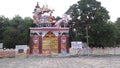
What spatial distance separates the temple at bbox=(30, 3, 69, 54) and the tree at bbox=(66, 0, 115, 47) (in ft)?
39.1

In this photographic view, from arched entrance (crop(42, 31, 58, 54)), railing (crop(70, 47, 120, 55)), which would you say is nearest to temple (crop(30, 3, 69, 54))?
arched entrance (crop(42, 31, 58, 54))

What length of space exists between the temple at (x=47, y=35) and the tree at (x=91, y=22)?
39.1 ft

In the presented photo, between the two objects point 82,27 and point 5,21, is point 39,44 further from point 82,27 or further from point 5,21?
point 5,21

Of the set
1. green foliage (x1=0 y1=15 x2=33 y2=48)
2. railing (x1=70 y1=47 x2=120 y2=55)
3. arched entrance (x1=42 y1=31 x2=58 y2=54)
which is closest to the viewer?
railing (x1=70 y1=47 x2=120 y2=55)

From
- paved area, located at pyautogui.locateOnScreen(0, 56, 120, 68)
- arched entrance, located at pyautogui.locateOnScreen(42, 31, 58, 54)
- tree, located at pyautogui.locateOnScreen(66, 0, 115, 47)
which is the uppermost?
tree, located at pyautogui.locateOnScreen(66, 0, 115, 47)

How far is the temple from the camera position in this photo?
39.1 metres

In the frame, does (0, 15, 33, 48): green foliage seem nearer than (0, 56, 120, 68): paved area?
No

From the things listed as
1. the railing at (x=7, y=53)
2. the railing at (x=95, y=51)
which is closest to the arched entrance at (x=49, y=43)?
the railing at (x=95, y=51)

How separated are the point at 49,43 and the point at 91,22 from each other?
16055 millimetres

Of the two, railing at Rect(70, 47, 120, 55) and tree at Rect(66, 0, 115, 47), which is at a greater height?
tree at Rect(66, 0, 115, 47)

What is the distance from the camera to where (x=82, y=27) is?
2108 inches

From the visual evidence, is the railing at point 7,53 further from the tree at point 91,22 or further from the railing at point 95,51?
the tree at point 91,22

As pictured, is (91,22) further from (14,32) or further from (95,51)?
(14,32)

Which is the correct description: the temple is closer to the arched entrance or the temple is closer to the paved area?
the arched entrance
